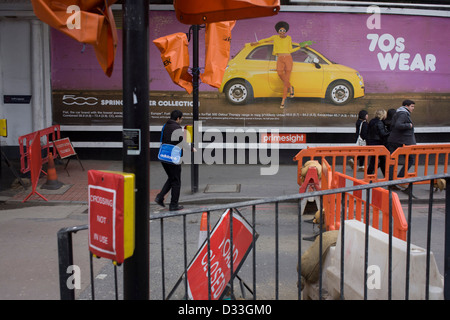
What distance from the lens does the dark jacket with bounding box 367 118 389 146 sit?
11.5m

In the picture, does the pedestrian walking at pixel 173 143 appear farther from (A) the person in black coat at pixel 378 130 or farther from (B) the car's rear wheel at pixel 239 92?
(A) the person in black coat at pixel 378 130

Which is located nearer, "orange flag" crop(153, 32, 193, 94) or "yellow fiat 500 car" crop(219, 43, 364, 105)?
"orange flag" crop(153, 32, 193, 94)

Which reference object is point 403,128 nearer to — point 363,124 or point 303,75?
point 363,124

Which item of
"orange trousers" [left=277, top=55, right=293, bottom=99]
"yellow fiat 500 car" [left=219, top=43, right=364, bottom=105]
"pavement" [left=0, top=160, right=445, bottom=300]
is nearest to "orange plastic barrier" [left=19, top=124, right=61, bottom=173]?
"pavement" [left=0, top=160, right=445, bottom=300]

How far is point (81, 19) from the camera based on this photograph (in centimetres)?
281

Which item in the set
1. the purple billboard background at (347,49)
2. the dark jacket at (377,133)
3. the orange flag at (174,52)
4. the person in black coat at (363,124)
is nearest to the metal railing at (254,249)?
the orange flag at (174,52)

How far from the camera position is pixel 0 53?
13.4 meters

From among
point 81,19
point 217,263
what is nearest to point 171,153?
point 217,263

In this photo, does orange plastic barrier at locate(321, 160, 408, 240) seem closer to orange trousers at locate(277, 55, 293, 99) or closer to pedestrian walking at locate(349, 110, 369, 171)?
pedestrian walking at locate(349, 110, 369, 171)

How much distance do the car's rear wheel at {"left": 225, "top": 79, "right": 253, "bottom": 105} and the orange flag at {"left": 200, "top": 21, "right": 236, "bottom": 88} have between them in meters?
4.17

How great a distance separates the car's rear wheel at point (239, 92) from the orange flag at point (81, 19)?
10.5m

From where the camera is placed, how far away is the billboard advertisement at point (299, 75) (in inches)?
520
